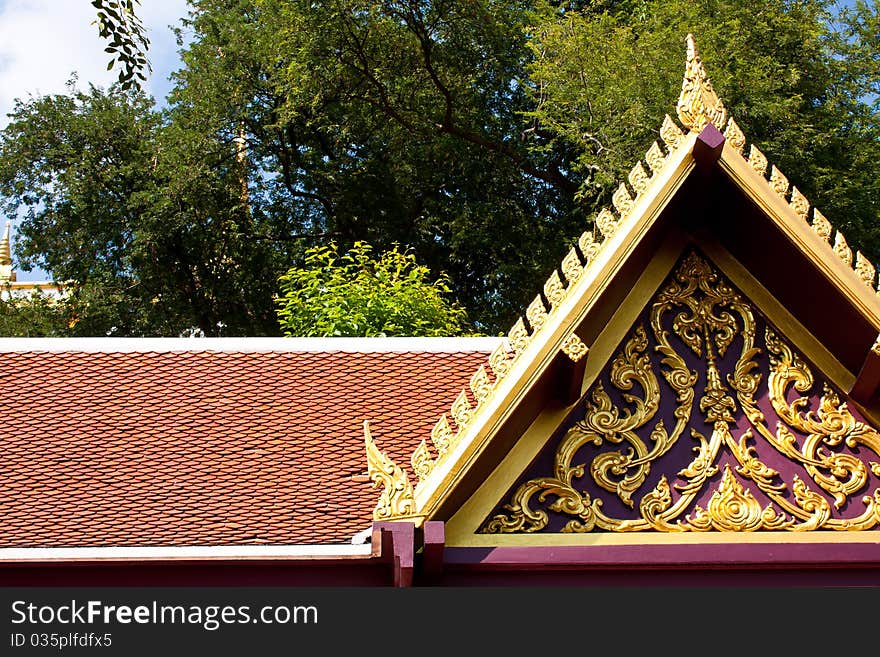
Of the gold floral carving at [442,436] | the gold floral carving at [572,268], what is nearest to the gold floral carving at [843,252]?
the gold floral carving at [572,268]

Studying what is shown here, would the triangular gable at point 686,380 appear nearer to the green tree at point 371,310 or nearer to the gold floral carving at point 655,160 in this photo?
the gold floral carving at point 655,160

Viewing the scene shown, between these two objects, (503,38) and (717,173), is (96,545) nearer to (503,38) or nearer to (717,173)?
(717,173)

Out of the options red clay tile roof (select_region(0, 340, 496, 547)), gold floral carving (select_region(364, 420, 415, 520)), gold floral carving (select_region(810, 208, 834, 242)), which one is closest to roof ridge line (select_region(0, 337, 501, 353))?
red clay tile roof (select_region(0, 340, 496, 547))

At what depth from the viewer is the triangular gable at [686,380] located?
7023 mm

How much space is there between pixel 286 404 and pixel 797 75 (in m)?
14.9

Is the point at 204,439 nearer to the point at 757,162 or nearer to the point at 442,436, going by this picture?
the point at 442,436

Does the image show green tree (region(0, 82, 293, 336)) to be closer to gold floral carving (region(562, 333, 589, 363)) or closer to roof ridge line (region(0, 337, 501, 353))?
roof ridge line (region(0, 337, 501, 353))

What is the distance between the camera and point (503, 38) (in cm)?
2581

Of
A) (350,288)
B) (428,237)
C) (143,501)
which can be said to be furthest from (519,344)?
(428,237)

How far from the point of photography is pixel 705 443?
7.32m

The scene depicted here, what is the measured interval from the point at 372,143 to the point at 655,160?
19060mm

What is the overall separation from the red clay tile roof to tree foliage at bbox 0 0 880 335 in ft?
42.5

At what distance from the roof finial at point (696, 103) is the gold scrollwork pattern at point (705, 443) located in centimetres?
98

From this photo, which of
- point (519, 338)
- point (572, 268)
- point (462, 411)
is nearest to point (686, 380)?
point (572, 268)
